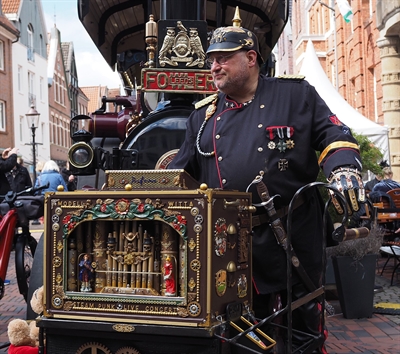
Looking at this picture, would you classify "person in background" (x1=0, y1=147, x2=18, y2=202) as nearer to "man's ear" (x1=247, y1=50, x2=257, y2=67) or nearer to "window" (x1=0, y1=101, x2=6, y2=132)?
"man's ear" (x1=247, y1=50, x2=257, y2=67)

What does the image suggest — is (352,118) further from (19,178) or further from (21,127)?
(21,127)

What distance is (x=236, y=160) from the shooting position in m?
2.83

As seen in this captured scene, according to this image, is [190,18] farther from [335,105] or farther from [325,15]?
[325,15]

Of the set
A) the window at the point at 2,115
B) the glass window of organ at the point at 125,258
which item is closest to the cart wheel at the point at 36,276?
the glass window of organ at the point at 125,258

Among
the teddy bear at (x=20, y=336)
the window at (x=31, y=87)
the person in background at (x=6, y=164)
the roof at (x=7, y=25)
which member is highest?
the roof at (x=7, y=25)

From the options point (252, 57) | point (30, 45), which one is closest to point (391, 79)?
point (252, 57)

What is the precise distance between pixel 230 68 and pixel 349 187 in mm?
757

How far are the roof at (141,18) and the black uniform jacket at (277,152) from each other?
2.84 meters

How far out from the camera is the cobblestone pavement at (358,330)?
4.63 metres

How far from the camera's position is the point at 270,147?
280 centimetres

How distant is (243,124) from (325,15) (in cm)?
2527

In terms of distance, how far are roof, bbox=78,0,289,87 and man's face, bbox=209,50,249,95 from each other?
286 centimetres

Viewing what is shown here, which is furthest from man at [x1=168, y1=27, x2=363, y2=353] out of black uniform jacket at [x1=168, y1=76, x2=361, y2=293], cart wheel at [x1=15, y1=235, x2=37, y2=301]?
cart wheel at [x1=15, y1=235, x2=37, y2=301]

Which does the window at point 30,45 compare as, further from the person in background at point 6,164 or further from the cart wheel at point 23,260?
the cart wheel at point 23,260
